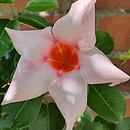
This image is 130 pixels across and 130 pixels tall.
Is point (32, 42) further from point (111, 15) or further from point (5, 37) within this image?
point (111, 15)

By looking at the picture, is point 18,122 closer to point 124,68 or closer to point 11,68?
point 11,68

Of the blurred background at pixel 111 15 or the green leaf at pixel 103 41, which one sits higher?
the green leaf at pixel 103 41

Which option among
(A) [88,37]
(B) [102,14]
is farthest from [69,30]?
(B) [102,14]

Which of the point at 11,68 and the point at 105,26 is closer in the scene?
the point at 11,68

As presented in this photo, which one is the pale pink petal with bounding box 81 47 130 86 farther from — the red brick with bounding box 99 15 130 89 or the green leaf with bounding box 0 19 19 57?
the red brick with bounding box 99 15 130 89

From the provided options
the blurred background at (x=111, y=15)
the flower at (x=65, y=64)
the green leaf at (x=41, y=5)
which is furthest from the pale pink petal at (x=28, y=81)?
the blurred background at (x=111, y=15)

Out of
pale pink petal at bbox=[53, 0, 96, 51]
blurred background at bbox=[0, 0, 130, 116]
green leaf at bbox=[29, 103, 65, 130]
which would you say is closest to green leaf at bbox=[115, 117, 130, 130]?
green leaf at bbox=[29, 103, 65, 130]

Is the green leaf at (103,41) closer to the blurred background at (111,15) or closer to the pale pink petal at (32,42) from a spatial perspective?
the pale pink petal at (32,42)
